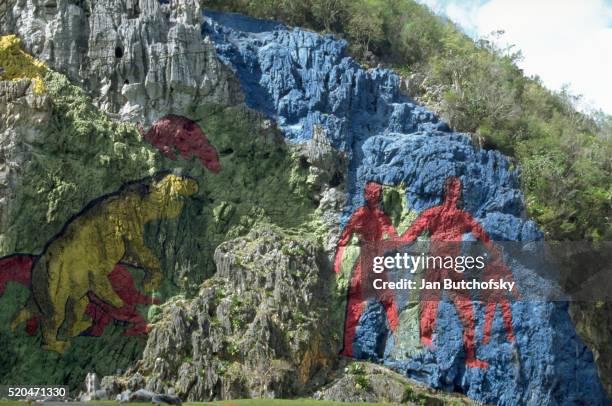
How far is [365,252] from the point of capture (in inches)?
800

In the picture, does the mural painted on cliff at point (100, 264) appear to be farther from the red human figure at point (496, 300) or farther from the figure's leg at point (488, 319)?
the figure's leg at point (488, 319)

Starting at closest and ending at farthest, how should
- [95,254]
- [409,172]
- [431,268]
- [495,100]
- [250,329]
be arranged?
[250,329] → [95,254] → [431,268] → [409,172] → [495,100]

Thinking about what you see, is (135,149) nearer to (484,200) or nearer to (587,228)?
(484,200)

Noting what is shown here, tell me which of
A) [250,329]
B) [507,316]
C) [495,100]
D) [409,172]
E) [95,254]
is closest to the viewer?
[250,329]

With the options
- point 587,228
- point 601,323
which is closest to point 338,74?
point 587,228

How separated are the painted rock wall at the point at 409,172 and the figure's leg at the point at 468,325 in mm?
111

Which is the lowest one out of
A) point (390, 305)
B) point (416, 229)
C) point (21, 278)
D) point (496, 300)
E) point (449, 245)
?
point (390, 305)

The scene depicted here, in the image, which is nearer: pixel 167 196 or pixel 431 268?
pixel 167 196

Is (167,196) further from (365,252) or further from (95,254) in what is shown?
(365,252)

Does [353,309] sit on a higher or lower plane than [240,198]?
lower

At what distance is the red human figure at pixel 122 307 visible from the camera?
728 inches

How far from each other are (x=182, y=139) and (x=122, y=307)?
390 cm

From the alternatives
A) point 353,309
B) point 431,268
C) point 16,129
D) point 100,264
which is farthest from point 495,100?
point 16,129

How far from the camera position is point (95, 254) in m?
18.8
